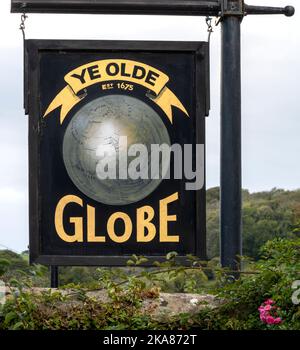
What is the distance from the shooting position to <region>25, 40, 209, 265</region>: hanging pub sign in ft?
29.6

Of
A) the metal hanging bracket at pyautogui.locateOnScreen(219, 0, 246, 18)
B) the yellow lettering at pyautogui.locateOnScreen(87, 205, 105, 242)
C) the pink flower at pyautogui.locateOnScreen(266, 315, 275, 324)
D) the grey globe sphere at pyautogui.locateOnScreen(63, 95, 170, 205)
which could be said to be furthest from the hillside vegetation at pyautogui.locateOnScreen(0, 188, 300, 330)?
the metal hanging bracket at pyautogui.locateOnScreen(219, 0, 246, 18)

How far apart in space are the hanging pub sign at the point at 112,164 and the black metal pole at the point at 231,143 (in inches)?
9.5

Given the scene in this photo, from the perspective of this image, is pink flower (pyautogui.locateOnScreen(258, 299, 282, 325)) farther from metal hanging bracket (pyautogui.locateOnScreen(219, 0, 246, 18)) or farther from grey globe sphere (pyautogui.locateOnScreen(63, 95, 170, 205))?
metal hanging bracket (pyautogui.locateOnScreen(219, 0, 246, 18))

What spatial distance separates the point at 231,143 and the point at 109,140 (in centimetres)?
132

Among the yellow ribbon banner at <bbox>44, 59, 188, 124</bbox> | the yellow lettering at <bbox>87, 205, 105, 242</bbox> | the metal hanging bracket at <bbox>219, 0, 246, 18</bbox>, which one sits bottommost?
the yellow lettering at <bbox>87, 205, 105, 242</bbox>

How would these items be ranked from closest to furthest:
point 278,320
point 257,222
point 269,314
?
1. point 278,320
2. point 269,314
3. point 257,222

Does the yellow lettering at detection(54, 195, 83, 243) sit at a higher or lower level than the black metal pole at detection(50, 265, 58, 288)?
higher

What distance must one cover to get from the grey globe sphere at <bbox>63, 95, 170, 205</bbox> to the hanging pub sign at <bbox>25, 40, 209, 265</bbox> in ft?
0.04

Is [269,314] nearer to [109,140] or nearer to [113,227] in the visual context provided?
[113,227]

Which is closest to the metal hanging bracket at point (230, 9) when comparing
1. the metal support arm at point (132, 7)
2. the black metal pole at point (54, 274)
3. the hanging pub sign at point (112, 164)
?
the metal support arm at point (132, 7)

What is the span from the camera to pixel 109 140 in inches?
356

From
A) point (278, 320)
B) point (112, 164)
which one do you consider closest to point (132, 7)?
A: point (112, 164)

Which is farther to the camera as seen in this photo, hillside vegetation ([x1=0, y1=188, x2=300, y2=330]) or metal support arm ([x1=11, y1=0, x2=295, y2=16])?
metal support arm ([x1=11, y1=0, x2=295, y2=16])

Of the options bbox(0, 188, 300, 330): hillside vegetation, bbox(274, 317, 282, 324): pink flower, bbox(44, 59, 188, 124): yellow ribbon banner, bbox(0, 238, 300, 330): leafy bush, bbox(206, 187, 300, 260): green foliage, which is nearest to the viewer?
bbox(274, 317, 282, 324): pink flower
